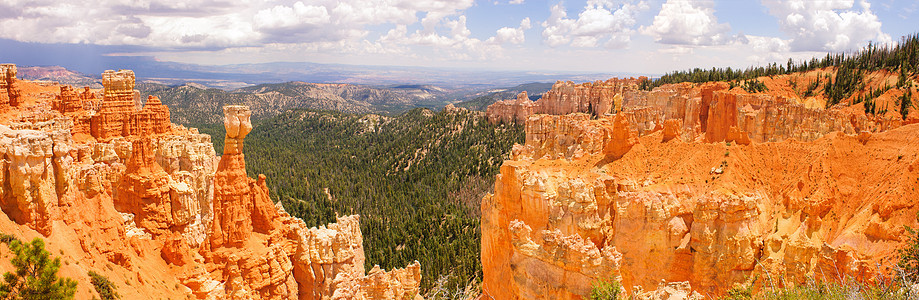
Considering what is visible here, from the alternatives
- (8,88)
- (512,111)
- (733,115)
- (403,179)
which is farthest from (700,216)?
(512,111)

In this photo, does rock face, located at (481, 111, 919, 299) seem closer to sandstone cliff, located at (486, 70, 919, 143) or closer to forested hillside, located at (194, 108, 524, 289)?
sandstone cliff, located at (486, 70, 919, 143)

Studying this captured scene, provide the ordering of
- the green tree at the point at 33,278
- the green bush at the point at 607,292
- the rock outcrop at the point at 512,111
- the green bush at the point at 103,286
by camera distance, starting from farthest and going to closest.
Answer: the rock outcrop at the point at 512,111
the green bush at the point at 607,292
the green bush at the point at 103,286
the green tree at the point at 33,278

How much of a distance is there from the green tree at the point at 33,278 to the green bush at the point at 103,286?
7.41 feet

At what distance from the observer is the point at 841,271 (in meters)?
24.1

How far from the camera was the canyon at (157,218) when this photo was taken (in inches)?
648

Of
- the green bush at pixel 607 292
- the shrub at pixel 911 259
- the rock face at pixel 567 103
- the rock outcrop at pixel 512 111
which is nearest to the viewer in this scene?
the green bush at pixel 607 292

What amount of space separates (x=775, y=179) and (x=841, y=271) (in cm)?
1084

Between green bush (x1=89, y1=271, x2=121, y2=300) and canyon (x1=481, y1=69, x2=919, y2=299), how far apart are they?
1772cm

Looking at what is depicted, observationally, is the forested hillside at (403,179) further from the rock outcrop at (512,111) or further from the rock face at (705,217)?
the rock face at (705,217)

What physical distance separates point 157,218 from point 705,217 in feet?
87.6

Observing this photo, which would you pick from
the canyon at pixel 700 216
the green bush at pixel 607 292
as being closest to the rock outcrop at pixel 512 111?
the canyon at pixel 700 216

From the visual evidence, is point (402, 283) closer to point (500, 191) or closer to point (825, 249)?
point (500, 191)

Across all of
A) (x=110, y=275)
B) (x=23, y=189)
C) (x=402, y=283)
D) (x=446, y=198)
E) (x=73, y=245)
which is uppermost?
(x=23, y=189)

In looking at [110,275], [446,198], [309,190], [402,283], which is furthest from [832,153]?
[309,190]
